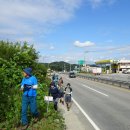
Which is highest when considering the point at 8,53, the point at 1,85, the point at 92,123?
the point at 8,53

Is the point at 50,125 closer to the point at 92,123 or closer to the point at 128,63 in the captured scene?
the point at 92,123

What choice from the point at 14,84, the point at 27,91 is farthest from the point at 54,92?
the point at 27,91

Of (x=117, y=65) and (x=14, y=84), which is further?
(x=117, y=65)

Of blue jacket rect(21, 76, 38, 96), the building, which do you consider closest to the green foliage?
blue jacket rect(21, 76, 38, 96)

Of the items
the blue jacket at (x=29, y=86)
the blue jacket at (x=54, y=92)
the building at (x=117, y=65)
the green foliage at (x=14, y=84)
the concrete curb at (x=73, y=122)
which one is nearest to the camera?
the blue jacket at (x=29, y=86)

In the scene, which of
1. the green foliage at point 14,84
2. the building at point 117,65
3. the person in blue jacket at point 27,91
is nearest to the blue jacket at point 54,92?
the green foliage at point 14,84

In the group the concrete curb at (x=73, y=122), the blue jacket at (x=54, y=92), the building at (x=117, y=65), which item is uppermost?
the building at (x=117, y=65)

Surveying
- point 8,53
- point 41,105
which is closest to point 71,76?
point 8,53

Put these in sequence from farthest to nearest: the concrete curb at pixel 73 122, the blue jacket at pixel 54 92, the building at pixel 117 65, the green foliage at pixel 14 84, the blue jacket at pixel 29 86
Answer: the building at pixel 117 65 < the blue jacket at pixel 54 92 < the concrete curb at pixel 73 122 < the green foliage at pixel 14 84 < the blue jacket at pixel 29 86

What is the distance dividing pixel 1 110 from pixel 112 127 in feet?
12.3

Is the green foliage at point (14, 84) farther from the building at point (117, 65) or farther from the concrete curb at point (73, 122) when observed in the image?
the building at point (117, 65)

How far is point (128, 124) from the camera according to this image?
12.2 meters

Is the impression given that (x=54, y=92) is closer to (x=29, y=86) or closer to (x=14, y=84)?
(x=14, y=84)

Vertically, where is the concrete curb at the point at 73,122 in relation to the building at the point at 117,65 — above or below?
below
